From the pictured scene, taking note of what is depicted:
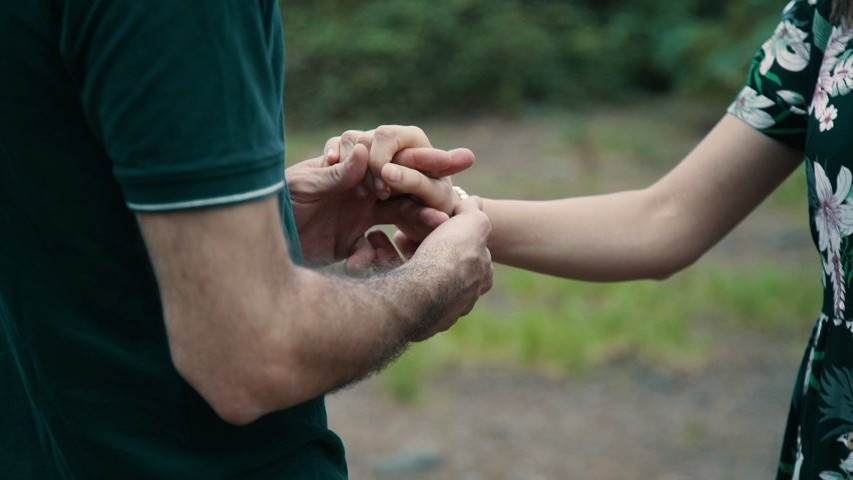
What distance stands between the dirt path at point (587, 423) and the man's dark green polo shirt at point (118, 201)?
9.05ft

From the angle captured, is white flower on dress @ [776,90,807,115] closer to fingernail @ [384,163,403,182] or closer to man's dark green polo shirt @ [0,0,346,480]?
fingernail @ [384,163,403,182]

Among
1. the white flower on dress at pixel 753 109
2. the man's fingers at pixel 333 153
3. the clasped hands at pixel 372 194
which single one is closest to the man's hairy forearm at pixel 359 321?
the clasped hands at pixel 372 194

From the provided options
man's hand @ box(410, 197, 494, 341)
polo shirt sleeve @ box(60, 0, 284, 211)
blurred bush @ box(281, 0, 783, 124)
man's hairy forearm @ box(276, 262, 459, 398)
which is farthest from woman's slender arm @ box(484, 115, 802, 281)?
blurred bush @ box(281, 0, 783, 124)

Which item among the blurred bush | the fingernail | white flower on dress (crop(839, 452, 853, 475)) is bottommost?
the blurred bush

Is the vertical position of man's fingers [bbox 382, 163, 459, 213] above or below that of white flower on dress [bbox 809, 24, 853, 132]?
below

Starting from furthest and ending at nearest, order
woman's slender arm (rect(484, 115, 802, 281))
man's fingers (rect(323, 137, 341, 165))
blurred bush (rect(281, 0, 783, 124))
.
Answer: blurred bush (rect(281, 0, 783, 124)) → woman's slender arm (rect(484, 115, 802, 281)) → man's fingers (rect(323, 137, 341, 165))

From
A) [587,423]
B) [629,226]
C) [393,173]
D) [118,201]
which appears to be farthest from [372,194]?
[587,423]

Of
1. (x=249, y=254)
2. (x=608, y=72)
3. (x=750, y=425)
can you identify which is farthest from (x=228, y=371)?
(x=608, y=72)

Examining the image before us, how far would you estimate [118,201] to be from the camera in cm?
148

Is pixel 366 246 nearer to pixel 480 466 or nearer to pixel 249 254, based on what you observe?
pixel 249 254

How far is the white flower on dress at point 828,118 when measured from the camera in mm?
1976

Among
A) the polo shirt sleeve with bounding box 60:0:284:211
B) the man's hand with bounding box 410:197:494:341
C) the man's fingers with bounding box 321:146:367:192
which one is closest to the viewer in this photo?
the polo shirt sleeve with bounding box 60:0:284:211

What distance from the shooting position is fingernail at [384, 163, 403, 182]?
2.14 m

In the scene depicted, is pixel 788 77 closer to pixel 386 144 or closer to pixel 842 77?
pixel 842 77
